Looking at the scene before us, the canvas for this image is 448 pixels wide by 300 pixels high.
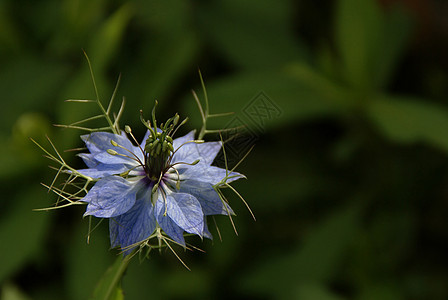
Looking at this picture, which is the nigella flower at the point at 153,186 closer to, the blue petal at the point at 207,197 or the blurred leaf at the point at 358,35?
the blue petal at the point at 207,197

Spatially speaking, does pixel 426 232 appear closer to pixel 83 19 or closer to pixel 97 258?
pixel 97 258

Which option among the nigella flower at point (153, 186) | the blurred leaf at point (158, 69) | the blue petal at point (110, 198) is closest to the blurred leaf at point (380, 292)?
the blurred leaf at point (158, 69)

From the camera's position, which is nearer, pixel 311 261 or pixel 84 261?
pixel 84 261

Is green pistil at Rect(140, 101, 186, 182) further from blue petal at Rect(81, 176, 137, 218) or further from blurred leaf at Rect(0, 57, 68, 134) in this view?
blurred leaf at Rect(0, 57, 68, 134)

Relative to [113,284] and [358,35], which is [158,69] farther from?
[113,284]

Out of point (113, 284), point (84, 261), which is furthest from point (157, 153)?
point (84, 261)

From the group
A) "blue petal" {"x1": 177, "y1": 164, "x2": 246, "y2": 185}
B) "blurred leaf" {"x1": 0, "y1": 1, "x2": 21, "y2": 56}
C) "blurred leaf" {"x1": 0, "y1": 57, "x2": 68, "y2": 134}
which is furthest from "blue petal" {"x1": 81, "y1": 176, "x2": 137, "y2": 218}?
"blurred leaf" {"x1": 0, "y1": 1, "x2": 21, "y2": 56}
